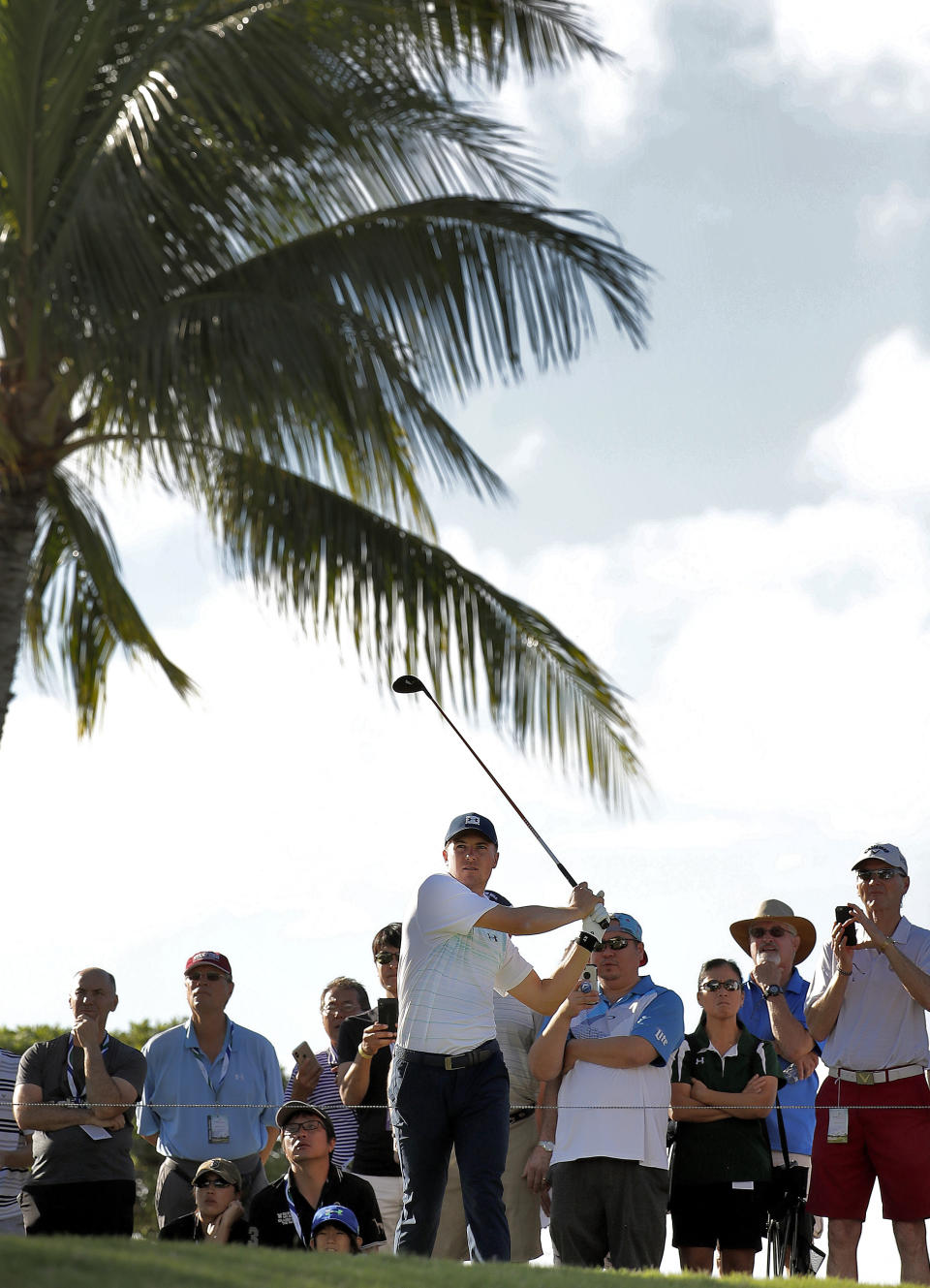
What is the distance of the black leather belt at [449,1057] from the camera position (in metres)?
5.58

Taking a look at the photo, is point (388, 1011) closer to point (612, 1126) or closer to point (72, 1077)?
point (612, 1126)

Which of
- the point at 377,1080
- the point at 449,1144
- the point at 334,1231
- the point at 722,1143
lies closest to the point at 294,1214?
the point at 334,1231

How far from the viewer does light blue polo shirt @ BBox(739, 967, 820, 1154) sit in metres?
6.84

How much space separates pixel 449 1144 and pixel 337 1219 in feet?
2.84

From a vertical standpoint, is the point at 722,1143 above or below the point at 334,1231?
above

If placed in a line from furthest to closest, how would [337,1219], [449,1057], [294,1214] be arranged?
[294,1214]
[337,1219]
[449,1057]

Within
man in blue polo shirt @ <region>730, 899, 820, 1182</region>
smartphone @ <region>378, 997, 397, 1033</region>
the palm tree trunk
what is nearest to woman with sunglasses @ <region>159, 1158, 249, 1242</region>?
smartphone @ <region>378, 997, 397, 1033</region>

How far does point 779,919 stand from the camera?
23.8 feet

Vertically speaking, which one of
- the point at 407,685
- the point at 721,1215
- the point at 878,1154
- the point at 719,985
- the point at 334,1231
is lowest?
the point at 334,1231

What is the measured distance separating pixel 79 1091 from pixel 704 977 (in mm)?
2706

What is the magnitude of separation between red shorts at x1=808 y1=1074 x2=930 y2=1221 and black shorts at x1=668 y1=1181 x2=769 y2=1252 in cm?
25

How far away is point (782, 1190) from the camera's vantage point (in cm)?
679

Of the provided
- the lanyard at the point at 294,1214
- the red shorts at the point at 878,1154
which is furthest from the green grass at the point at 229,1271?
the lanyard at the point at 294,1214

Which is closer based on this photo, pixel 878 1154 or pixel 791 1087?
pixel 878 1154
